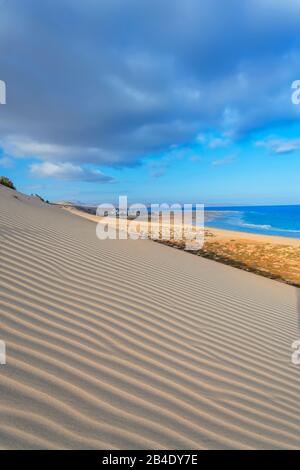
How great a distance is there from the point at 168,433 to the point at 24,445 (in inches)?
29.5

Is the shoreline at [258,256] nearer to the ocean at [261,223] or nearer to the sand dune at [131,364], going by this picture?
the sand dune at [131,364]

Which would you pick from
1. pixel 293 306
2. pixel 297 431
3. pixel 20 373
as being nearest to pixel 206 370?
pixel 297 431

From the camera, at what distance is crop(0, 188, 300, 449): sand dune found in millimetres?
1686

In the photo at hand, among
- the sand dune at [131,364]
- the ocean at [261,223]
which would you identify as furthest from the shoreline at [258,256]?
the ocean at [261,223]

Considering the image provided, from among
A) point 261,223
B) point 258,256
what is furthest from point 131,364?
point 261,223

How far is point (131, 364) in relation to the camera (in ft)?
7.48

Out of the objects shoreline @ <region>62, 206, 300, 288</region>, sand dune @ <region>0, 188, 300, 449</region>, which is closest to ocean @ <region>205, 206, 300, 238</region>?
shoreline @ <region>62, 206, 300, 288</region>

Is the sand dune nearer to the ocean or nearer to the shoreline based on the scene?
the shoreline

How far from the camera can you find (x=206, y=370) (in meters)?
2.47

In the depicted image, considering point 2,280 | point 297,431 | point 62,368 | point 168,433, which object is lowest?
point 297,431

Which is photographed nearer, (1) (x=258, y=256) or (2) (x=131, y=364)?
(2) (x=131, y=364)

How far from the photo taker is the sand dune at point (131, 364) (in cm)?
169

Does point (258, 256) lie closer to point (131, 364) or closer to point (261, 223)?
point (131, 364)
